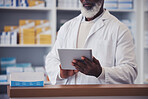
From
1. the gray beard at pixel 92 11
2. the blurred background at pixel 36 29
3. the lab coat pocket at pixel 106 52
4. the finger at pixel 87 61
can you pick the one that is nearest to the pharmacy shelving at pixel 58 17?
the blurred background at pixel 36 29

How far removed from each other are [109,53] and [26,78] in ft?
2.69

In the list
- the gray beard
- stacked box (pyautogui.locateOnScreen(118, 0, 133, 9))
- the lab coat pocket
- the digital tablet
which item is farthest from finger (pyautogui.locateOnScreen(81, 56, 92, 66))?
stacked box (pyautogui.locateOnScreen(118, 0, 133, 9))

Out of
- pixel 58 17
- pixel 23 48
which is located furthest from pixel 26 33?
pixel 58 17

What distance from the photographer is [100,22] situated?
214 cm

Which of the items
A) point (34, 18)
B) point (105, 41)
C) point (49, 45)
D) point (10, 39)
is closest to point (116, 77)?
point (105, 41)

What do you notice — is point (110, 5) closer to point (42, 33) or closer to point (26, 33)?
point (42, 33)

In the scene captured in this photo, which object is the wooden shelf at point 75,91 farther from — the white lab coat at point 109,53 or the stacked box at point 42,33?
the stacked box at point 42,33

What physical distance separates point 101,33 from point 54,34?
1.24 m

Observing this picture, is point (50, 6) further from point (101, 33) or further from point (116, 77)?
point (116, 77)

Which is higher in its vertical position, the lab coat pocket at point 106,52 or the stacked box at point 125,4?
the stacked box at point 125,4

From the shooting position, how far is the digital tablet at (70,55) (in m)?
1.59

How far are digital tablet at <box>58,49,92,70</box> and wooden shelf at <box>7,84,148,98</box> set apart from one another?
0.24 m

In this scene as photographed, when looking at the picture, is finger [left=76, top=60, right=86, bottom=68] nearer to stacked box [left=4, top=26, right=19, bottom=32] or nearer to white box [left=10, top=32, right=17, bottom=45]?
white box [left=10, top=32, right=17, bottom=45]

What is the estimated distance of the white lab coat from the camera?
1939mm
